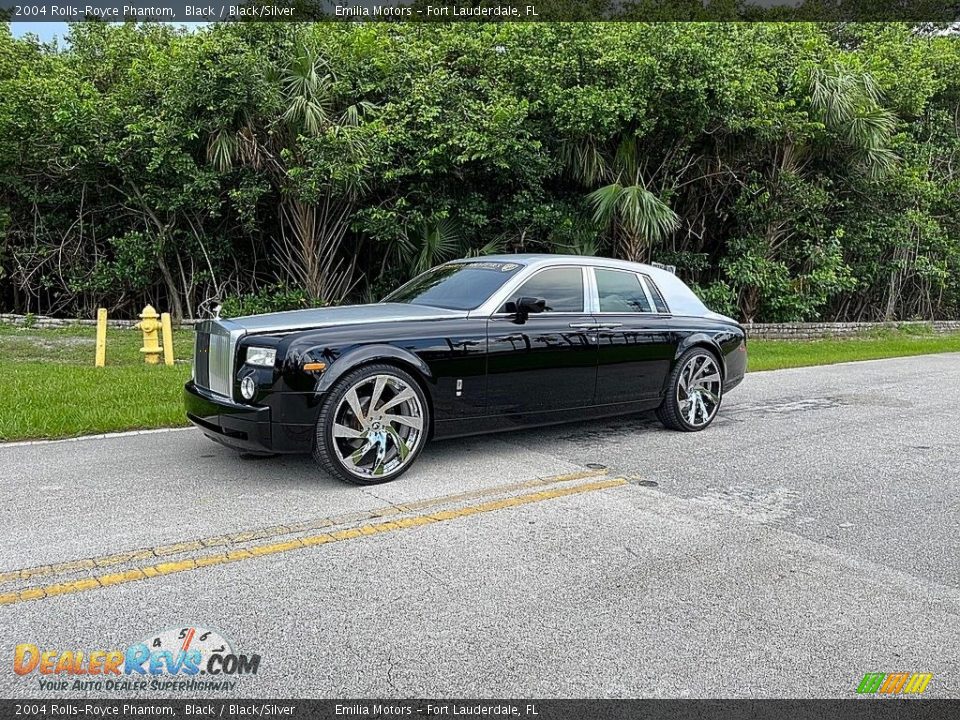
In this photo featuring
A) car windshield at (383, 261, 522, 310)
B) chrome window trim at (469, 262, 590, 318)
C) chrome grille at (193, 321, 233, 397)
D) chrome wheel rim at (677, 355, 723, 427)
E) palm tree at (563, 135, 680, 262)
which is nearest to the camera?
chrome grille at (193, 321, 233, 397)

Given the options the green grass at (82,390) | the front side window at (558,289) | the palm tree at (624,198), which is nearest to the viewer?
the front side window at (558,289)

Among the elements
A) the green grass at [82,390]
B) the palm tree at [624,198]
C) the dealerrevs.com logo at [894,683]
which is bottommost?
the dealerrevs.com logo at [894,683]

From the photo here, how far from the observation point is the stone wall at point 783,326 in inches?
703

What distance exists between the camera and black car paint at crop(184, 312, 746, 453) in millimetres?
5168

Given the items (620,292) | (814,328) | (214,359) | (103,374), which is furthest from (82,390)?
(814,328)

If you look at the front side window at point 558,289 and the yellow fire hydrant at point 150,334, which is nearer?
the front side window at point 558,289

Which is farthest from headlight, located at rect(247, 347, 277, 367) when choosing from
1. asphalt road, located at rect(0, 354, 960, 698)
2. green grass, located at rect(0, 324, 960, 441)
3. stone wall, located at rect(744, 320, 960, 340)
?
stone wall, located at rect(744, 320, 960, 340)

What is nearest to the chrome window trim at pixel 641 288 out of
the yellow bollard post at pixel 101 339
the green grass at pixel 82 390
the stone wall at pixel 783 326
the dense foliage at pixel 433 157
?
the green grass at pixel 82 390

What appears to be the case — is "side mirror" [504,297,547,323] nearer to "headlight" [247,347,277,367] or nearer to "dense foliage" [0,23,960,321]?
"headlight" [247,347,277,367]

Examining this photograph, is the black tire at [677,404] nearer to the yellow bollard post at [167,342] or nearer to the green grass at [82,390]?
the green grass at [82,390]

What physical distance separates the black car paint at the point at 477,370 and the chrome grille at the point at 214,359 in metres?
0.08

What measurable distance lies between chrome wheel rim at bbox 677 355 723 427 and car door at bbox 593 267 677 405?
290 millimetres

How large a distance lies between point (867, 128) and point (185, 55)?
14.6m

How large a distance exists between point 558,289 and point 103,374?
668 centimetres
